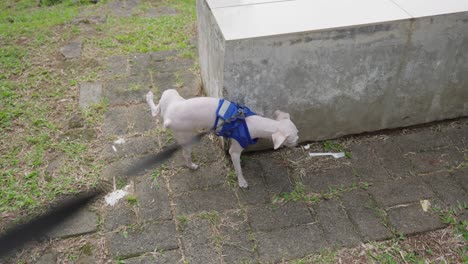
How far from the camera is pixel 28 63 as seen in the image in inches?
199

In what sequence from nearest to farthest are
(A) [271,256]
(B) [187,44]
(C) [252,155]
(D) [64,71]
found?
1. (A) [271,256]
2. (C) [252,155]
3. (D) [64,71]
4. (B) [187,44]

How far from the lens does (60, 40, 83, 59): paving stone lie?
5.21m

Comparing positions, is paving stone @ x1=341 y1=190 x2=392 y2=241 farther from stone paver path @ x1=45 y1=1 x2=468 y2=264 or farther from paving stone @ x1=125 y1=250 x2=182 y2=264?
paving stone @ x1=125 y1=250 x2=182 y2=264

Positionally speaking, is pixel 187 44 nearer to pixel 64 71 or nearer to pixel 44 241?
pixel 64 71

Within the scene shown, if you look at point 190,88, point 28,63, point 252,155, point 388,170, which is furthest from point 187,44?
point 388,170

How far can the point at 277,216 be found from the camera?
3311 mm

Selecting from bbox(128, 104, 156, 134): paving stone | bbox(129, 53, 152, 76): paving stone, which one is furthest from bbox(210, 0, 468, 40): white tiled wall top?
bbox(129, 53, 152, 76): paving stone

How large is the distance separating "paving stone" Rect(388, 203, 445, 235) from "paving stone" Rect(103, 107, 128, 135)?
93.1 inches

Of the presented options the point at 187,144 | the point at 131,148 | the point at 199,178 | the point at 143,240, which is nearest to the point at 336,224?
the point at 199,178

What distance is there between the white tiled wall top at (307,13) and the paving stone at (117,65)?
1.60 meters

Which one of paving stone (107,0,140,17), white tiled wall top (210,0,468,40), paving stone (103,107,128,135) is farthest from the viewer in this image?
paving stone (107,0,140,17)

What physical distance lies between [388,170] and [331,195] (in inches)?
22.8

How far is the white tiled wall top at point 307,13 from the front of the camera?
333 centimetres

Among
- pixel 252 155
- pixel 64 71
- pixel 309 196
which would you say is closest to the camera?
pixel 309 196
